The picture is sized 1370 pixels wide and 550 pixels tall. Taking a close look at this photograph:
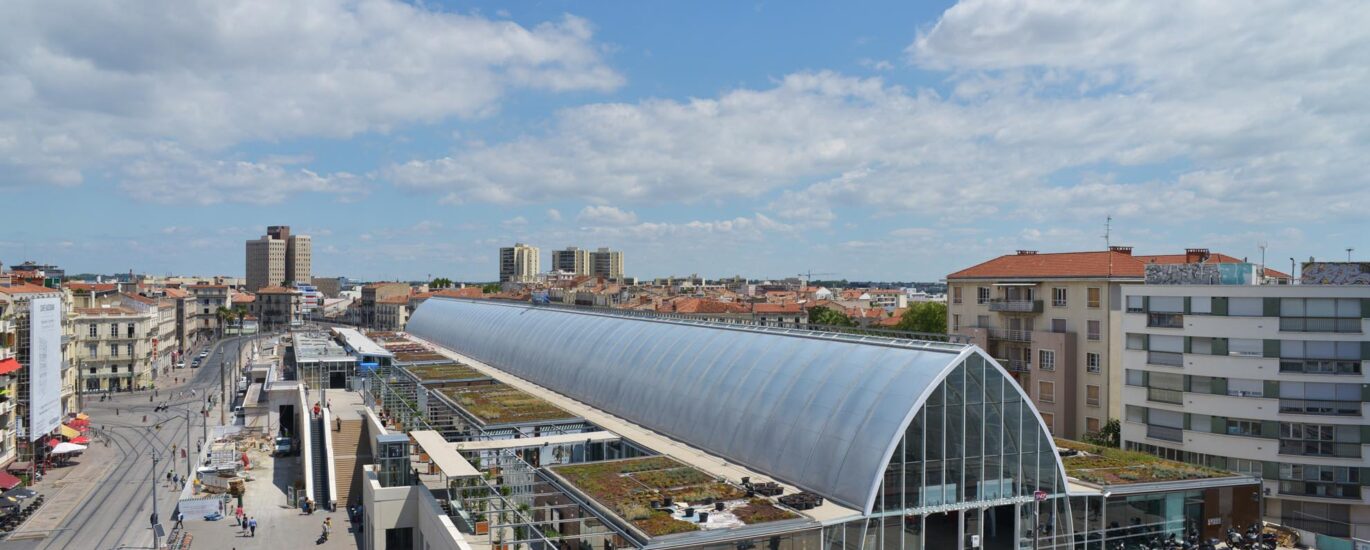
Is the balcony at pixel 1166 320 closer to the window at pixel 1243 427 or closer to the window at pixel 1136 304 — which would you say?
the window at pixel 1136 304

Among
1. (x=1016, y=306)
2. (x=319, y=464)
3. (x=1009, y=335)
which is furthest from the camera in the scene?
(x=1009, y=335)

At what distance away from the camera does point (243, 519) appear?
49.2 metres

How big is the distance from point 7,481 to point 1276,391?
2899 inches

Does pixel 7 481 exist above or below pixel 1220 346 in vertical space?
below

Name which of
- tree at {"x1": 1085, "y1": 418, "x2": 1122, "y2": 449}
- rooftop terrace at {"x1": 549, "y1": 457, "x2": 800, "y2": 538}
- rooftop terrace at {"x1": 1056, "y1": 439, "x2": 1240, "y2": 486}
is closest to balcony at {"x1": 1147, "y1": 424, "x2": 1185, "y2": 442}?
tree at {"x1": 1085, "y1": 418, "x2": 1122, "y2": 449}

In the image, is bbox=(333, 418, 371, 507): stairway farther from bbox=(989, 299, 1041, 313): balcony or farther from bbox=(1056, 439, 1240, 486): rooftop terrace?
bbox=(989, 299, 1041, 313): balcony

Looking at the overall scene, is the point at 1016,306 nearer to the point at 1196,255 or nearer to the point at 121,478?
the point at 1196,255

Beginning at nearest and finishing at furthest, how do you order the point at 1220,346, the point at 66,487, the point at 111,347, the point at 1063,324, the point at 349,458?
the point at 1220,346 < the point at 349,458 < the point at 66,487 < the point at 1063,324 < the point at 111,347

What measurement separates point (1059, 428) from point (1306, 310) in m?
18.5

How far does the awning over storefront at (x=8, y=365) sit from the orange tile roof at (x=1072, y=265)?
67770 millimetres

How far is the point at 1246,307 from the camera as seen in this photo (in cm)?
5044

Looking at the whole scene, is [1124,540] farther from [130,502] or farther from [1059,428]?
[130,502]

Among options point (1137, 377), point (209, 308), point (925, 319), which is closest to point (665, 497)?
point (1137, 377)

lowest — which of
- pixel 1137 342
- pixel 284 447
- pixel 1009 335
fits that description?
pixel 284 447
